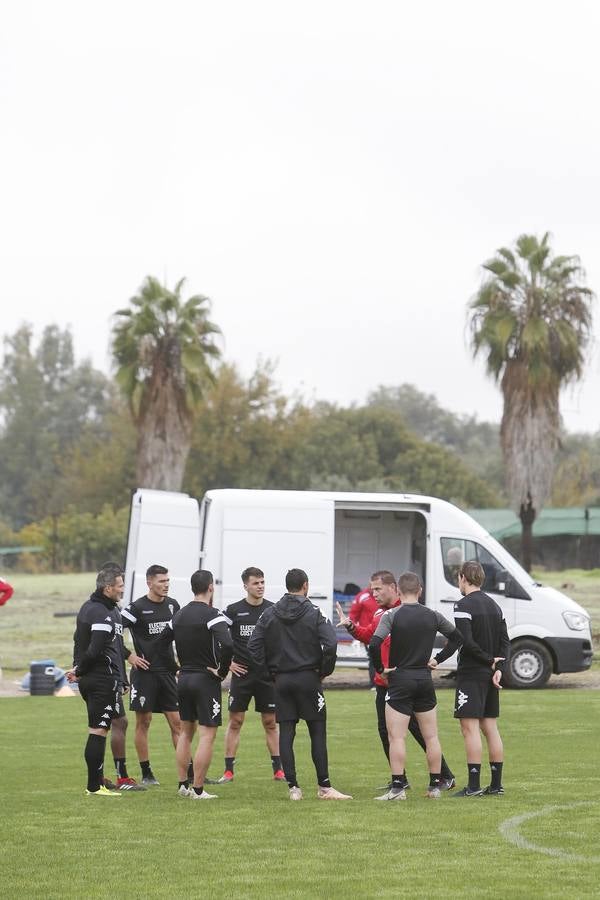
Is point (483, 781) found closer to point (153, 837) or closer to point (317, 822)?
point (317, 822)

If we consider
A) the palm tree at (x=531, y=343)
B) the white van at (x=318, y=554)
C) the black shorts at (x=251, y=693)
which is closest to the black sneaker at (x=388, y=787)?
the black shorts at (x=251, y=693)

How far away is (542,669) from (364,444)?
61.0m

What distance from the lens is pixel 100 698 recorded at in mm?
10586

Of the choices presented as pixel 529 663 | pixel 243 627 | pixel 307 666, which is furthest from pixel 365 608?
pixel 529 663

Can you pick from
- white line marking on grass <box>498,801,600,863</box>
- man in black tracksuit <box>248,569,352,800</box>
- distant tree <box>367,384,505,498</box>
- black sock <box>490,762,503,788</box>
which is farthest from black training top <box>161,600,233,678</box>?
distant tree <box>367,384,505,498</box>

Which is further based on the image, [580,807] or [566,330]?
[566,330]

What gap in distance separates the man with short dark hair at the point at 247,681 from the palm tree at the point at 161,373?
80.5ft

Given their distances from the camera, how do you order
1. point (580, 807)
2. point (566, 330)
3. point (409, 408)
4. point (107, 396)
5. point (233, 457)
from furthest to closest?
1. point (409, 408)
2. point (107, 396)
3. point (233, 457)
4. point (566, 330)
5. point (580, 807)

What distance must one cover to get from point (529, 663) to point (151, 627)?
10.3 meters

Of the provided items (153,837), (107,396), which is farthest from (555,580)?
(107,396)

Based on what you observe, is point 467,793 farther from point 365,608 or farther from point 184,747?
point 365,608

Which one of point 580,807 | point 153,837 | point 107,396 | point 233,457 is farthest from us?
point 107,396

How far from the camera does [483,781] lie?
1141cm

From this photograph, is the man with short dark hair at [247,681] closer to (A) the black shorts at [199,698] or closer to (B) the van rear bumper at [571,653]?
(A) the black shorts at [199,698]
